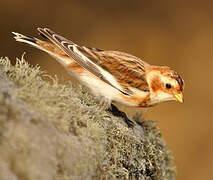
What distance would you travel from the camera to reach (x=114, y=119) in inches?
89.5

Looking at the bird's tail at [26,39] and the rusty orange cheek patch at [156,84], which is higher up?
the bird's tail at [26,39]

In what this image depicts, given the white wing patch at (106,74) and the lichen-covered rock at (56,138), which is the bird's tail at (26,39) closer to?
the white wing patch at (106,74)

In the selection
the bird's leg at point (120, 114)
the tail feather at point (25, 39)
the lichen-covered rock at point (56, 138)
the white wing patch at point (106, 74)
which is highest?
the tail feather at point (25, 39)

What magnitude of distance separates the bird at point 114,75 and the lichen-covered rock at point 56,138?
0.71 ft

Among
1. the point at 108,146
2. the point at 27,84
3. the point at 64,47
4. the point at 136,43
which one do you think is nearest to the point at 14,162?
the point at 27,84

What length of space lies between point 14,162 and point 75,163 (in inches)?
11.8

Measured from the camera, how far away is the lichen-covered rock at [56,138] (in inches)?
52.8

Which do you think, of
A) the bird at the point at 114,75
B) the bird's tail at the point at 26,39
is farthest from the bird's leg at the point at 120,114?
the bird's tail at the point at 26,39

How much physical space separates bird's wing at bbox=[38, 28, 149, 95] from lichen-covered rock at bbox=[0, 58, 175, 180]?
0.26 m

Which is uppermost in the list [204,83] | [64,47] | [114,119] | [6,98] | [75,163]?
[204,83]

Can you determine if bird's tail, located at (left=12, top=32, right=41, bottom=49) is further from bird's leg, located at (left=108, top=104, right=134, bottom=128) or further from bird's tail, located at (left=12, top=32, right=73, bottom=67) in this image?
bird's leg, located at (left=108, top=104, right=134, bottom=128)

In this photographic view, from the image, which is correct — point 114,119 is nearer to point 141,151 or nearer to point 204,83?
point 141,151

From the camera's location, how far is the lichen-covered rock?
52.8 inches

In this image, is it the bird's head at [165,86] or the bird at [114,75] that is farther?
the bird's head at [165,86]
